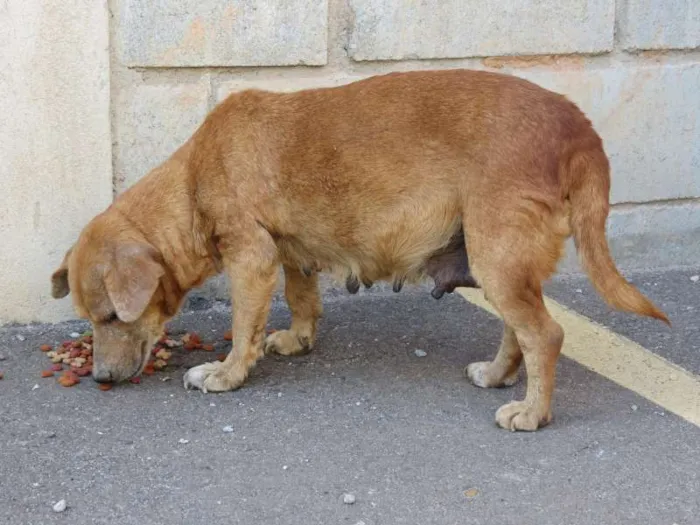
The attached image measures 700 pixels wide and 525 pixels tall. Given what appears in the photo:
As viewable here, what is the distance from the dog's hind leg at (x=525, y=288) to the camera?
450cm

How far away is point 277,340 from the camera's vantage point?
5.43m

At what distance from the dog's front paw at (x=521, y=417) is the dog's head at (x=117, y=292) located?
1.55 meters

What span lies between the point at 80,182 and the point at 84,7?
0.85 m

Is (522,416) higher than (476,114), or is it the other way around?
(476,114)

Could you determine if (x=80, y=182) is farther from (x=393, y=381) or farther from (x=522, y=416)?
(x=522, y=416)

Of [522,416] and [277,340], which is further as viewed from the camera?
[277,340]

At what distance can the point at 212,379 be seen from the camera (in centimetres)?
494

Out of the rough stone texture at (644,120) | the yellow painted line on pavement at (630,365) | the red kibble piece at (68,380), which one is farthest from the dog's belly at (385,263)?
the rough stone texture at (644,120)

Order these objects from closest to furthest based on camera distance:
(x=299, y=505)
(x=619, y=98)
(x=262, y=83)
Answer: (x=299, y=505) → (x=262, y=83) → (x=619, y=98)

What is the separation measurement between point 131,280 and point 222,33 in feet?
5.07

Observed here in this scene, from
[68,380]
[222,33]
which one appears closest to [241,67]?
[222,33]

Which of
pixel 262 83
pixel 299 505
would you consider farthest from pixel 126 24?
pixel 299 505

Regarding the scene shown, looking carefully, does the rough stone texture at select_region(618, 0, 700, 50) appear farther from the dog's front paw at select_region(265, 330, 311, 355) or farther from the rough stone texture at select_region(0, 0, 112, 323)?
the rough stone texture at select_region(0, 0, 112, 323)

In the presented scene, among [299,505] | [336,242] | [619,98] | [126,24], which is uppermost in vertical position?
[126,24]
